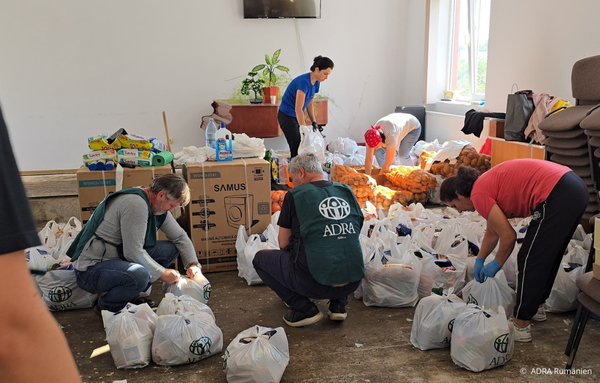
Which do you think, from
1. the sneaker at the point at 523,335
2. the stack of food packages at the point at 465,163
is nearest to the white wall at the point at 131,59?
the stack of food packages at the point at 465,163

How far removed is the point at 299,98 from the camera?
4852 mm

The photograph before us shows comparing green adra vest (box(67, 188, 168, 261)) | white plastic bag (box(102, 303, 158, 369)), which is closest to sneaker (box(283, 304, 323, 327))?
white plastic bag (box(102, 303, 158, 369))

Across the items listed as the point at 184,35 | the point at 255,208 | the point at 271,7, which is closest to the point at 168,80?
the point at 184,35

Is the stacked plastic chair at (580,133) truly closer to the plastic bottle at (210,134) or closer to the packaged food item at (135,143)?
the plastic bottle at (210,134)

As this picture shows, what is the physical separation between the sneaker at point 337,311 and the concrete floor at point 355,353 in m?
0.04

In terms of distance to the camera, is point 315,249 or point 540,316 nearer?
point 315,249

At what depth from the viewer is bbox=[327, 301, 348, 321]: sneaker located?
2.63 metres

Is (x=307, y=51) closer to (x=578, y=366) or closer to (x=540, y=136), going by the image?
(x=540, y=136)

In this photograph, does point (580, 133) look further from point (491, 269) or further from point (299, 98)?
point (299, 98)

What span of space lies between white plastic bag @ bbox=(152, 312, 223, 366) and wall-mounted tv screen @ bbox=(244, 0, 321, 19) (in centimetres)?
578

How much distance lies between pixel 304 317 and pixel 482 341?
90 centimetres

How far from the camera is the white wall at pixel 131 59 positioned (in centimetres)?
673

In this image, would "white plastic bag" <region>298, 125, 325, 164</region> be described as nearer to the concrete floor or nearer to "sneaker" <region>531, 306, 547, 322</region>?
the concrete floor

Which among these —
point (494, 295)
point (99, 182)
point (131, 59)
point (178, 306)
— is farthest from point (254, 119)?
point (494, 295)
